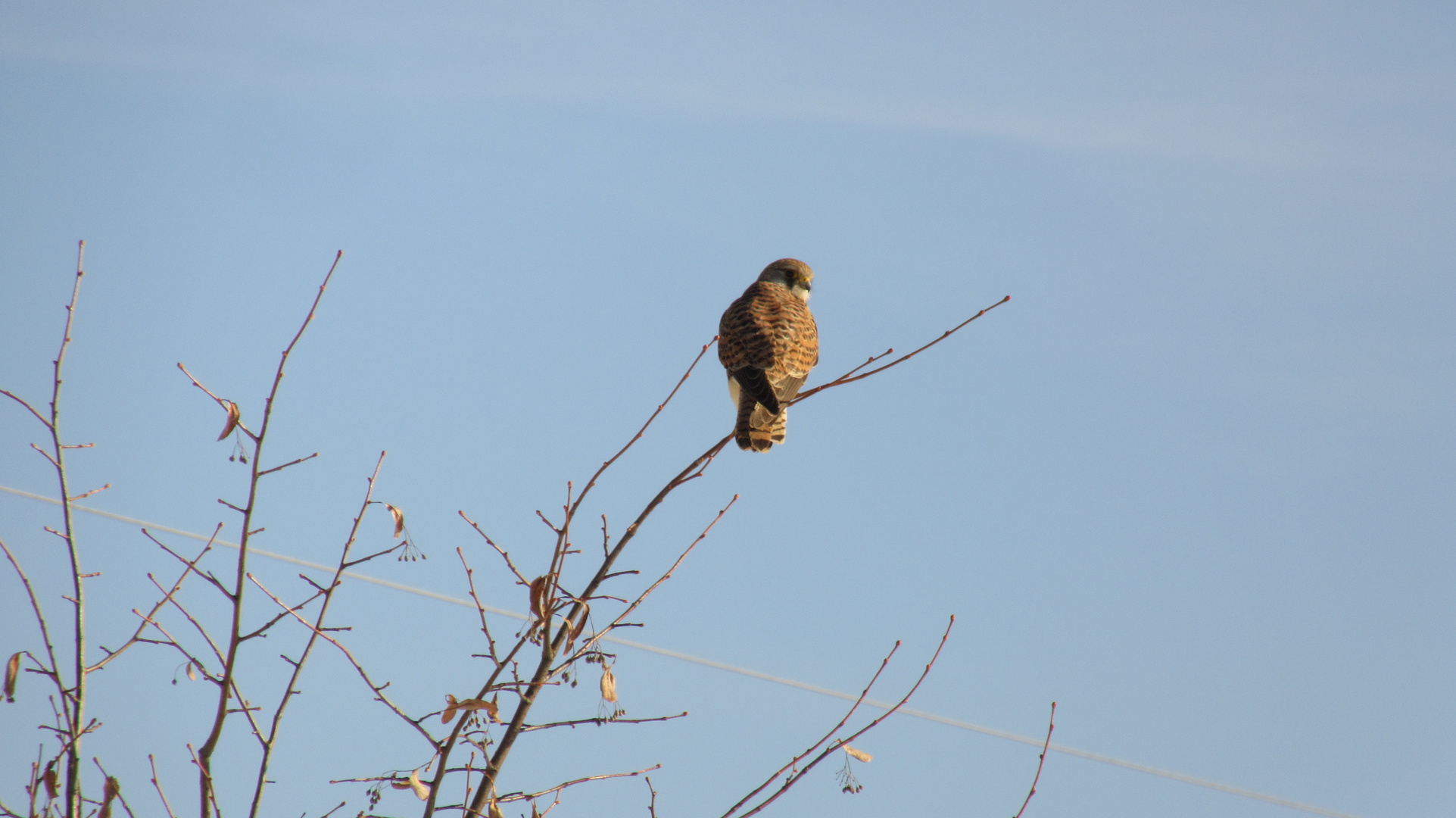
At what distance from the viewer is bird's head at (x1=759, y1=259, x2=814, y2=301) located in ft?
18.6

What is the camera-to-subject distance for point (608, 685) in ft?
6.98

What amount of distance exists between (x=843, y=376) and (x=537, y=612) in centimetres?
90

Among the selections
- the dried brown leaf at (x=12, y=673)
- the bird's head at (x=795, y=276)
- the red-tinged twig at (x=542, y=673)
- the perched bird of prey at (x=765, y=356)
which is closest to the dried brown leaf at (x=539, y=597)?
the red-tinged twig at (x=542, y=673)

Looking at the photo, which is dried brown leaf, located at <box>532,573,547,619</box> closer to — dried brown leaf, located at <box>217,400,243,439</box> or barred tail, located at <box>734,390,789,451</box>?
dried brown leaf, located at <box>217,400,243,439</box>

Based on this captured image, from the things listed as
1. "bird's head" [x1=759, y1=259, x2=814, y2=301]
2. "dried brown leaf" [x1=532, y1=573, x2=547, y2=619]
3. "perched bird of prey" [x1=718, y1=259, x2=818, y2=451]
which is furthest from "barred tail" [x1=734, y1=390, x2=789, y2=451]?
"dried brown leaf" [x1=532, y1=573, x2=547, y2=619]

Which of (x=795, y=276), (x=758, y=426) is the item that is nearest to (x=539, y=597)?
(x=758, y=426)

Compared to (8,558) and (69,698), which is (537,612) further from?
(8,558)

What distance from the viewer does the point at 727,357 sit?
4625mm

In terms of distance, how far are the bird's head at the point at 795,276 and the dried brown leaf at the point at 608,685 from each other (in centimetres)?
362

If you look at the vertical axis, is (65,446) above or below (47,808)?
above

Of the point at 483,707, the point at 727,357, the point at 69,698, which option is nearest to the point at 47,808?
the point at 69,698

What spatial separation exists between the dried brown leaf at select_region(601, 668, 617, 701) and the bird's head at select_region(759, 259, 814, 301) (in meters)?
3.62

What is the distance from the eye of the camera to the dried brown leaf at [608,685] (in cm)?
210

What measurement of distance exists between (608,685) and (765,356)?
8.14ft
